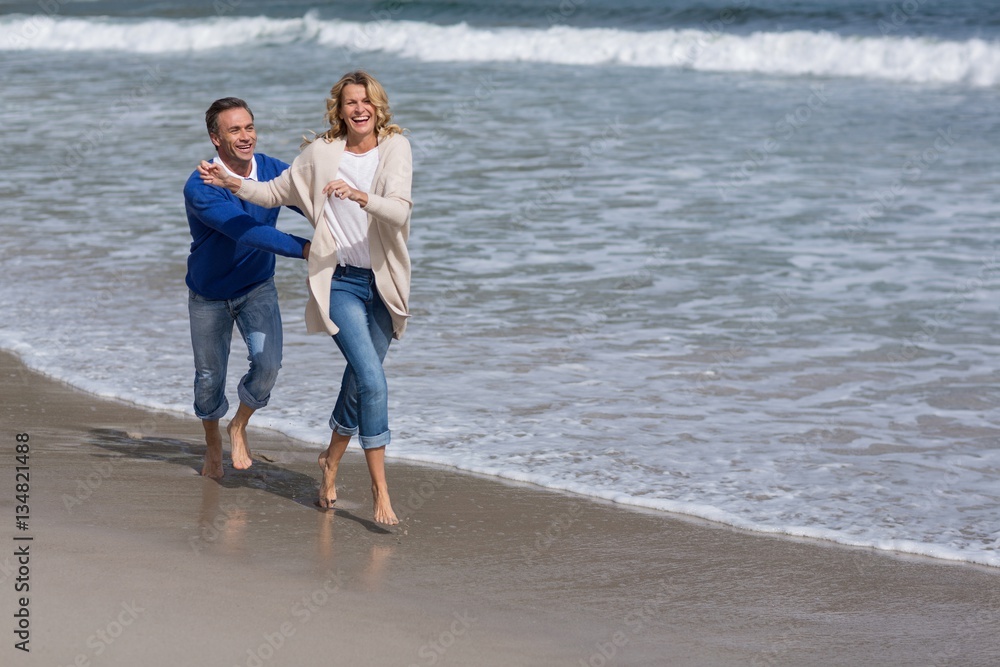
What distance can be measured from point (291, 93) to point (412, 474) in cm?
1520

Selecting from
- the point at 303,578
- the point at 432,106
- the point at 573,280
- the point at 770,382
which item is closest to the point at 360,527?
the point at 303,578

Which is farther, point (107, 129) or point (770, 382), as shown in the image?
point (107, 129)

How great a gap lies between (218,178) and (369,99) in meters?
0.61

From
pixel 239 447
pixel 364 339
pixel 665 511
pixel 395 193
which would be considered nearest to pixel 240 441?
pixel 239 447

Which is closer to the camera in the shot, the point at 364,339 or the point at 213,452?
the point at 364,339

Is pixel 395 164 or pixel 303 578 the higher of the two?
pixel 395 164

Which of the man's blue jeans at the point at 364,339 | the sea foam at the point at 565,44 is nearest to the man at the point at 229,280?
the man's blue jeans at the point at 364,339

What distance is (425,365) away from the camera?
23.2ft

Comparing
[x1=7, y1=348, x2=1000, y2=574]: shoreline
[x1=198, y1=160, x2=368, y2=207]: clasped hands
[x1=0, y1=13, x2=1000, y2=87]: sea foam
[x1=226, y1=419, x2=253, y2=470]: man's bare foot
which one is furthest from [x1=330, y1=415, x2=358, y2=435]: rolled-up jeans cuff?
[x1=0, y1=13, x2=1000, y2=87]: sea foam

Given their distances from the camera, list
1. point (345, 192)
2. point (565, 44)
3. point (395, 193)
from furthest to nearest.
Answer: point (565, 44) → point (395, 193) → point (345, 192)

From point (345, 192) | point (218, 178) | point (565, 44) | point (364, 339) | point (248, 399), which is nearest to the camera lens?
point (345, 192)

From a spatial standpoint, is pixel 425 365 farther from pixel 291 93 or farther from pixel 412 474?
pixel 291 93

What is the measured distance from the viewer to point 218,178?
439 centimetres

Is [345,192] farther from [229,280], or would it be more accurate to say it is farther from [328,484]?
[328,484]
